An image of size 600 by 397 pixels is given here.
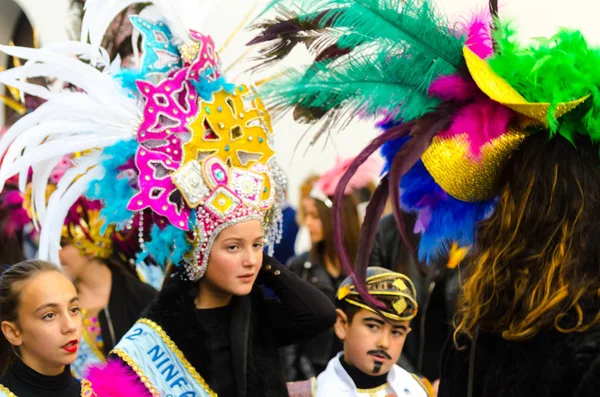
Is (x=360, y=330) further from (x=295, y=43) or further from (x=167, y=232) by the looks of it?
(x=295, y=43)

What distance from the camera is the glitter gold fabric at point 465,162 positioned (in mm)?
2039

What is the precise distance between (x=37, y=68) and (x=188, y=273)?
96cm

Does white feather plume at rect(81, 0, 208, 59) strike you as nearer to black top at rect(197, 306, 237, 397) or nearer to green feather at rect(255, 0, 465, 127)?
black top at rect(197, 306, 237, 397)

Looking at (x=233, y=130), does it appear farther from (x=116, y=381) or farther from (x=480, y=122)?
(x=480, y=122)

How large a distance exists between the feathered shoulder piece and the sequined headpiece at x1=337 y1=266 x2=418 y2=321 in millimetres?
1649

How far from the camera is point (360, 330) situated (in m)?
3.83

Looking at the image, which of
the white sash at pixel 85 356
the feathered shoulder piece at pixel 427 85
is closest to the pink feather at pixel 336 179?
the white sash at pixel 85 356

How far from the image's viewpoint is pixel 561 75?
1.96 meters

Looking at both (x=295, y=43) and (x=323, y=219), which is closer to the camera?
(x=295, y=43)

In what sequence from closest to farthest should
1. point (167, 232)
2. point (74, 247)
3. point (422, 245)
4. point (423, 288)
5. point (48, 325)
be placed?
1. point (422, 245)
2. point (48, 325)
3. point (167, 232)
4. point (74, 247)
5. point (423, 288)

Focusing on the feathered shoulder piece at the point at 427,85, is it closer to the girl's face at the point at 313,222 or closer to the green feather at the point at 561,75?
the green feather at the point at 561,75

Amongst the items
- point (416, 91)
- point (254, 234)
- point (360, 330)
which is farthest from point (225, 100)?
point (416, 91)

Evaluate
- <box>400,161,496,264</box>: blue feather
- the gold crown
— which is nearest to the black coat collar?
<box>400,161,496,264</box>: blue feather

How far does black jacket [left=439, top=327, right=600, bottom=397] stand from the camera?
1817mm
